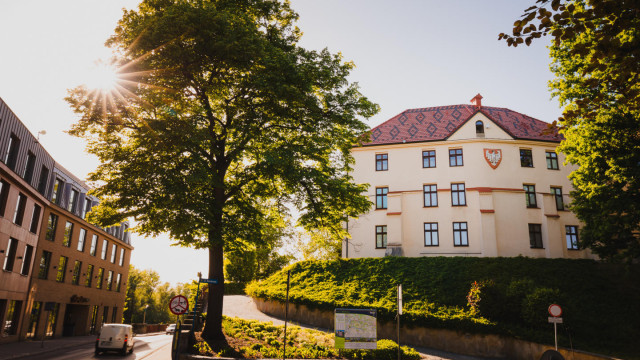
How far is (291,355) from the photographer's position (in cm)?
1518

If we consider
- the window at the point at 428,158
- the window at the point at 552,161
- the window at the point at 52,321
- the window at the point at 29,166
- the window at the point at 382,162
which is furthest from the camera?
the window at the point at 382,162

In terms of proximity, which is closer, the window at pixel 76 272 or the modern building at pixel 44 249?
the modern building at pixel 44 249

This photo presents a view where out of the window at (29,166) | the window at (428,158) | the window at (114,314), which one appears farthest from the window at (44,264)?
the window at (428,158)

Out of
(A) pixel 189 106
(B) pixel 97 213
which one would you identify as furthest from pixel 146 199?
(A) pixel 189 106

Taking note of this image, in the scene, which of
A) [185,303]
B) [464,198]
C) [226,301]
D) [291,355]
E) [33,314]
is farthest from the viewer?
[226,301]

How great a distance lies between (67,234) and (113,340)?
61.3ft

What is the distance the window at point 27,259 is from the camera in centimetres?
2671

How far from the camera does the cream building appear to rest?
→ 111 ft

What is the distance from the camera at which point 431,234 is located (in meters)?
35.0

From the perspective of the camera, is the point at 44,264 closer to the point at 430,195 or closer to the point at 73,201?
the point at 73,201

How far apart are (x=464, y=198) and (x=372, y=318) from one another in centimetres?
2352

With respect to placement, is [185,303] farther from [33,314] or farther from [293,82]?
[33,314]

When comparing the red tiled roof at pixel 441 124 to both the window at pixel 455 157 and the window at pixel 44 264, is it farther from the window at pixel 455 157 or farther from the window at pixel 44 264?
the window at pixel 44 264

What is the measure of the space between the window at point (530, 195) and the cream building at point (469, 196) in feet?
0.30
